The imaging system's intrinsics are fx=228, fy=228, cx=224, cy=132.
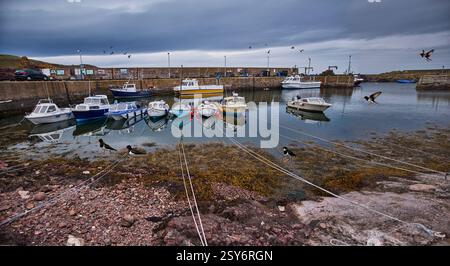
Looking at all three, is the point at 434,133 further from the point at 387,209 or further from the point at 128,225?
the point at 128,225

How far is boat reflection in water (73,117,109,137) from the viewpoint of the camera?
74.5 feet

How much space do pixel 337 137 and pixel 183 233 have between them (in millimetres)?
17851

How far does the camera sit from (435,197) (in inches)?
343

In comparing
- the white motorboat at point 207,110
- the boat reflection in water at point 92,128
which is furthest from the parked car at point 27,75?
the white motorboat at point 207,110

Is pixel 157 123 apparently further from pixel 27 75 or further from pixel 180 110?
pixel 27 75

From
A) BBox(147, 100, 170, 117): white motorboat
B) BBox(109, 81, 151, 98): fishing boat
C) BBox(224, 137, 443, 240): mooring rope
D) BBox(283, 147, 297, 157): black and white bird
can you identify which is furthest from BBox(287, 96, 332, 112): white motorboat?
BBox(109, 81, 151, 98): fishing boat

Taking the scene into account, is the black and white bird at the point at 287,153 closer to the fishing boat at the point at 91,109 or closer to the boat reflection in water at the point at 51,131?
the boat reflection in water at the point at 51,131

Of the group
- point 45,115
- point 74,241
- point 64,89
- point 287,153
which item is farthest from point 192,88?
point 74,241

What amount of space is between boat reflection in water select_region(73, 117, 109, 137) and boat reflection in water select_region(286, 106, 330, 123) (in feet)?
77.0

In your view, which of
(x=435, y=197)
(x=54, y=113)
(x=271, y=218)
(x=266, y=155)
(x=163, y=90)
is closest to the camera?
(x=271, y=218)

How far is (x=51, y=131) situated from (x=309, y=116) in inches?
1196

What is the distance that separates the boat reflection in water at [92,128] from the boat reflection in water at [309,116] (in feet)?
77.0
